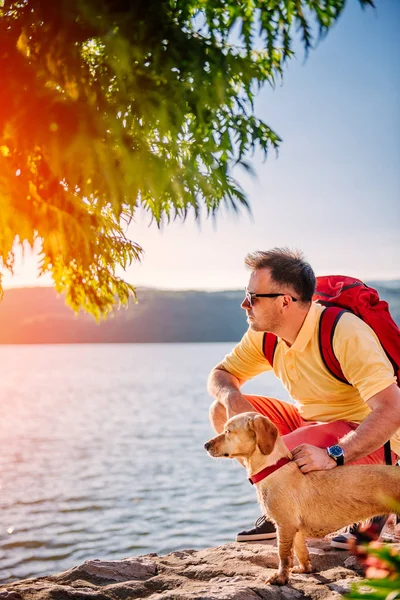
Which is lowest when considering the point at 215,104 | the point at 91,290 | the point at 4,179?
the point at 91,290

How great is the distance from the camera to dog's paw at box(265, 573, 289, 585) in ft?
12.3

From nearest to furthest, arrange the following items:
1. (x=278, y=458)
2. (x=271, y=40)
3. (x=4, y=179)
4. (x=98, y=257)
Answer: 1. (x=4, y=179)
2. (x=271, y=40)
3. (x=278, y=458)
4. (x=98, y=257)

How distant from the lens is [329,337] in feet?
14.0

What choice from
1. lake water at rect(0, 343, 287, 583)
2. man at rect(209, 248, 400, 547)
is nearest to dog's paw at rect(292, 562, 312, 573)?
man at rect(209, 248, 400, 547)

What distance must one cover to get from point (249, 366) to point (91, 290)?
4.31 feet

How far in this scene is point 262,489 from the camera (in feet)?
12.6

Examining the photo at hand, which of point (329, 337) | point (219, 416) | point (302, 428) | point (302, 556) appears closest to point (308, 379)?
point (302, 428)

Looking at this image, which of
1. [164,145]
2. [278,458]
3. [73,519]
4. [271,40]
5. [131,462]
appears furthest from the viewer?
[131,462]

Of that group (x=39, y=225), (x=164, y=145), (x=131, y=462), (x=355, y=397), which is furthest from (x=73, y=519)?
(x=164, y=145)

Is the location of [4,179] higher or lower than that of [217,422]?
higher

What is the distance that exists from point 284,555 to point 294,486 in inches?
16.2

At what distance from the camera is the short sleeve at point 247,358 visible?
5004 mm

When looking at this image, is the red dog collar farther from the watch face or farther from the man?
the watch face

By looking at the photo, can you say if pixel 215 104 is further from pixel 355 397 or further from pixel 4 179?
pixel 355 397
